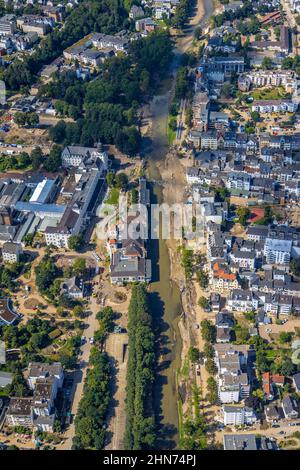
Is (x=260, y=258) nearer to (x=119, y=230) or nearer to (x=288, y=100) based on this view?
(x=119, y=230)

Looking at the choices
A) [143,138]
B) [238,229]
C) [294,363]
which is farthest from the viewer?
[143,138]

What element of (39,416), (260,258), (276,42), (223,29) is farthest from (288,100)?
(39,416)

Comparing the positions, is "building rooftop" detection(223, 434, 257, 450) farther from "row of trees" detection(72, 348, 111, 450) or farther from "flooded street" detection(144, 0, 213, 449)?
"row of trees" detection(72, 348, 111, 450)

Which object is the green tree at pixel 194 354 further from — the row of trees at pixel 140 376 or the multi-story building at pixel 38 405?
the multi-story building at pixel 38 405

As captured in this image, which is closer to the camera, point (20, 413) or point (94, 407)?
point (20, 413)

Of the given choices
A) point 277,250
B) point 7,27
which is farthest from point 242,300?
point 7,27

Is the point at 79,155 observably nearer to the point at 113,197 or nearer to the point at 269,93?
the point at 113,197

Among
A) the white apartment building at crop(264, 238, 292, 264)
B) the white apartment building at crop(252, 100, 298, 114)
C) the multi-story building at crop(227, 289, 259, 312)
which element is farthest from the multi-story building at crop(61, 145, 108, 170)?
the multi-story building at crop(227, 289, 259, 312)
